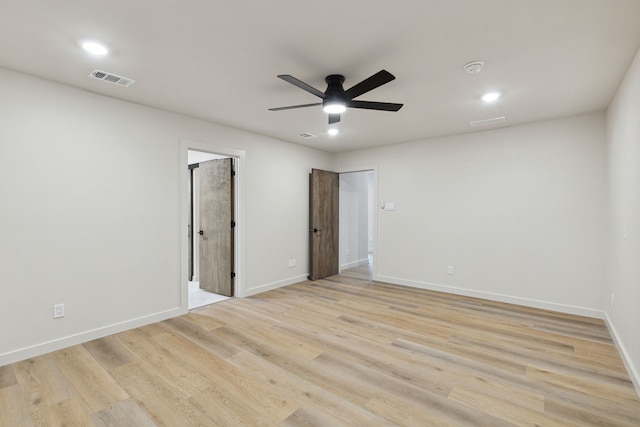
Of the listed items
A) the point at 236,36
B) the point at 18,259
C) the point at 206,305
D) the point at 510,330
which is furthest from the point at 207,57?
the point at 510,330

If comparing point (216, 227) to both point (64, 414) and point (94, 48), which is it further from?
point (64, 414)

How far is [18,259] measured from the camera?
9.04 feet

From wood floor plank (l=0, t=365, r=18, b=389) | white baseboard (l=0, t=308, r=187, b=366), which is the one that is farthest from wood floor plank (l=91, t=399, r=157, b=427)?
white baseboard (l=0, t=308, r=187, b=366)

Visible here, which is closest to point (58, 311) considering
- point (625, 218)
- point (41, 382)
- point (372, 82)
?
point (41, 382)

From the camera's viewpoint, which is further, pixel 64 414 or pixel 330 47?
pixel 330 47

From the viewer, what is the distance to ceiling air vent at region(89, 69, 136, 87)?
2768mm

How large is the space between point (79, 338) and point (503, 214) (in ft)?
17.7

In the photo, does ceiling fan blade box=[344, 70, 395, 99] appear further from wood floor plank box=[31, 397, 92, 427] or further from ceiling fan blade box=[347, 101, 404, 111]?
wood floor plank box=[31, 397, 92, 427]

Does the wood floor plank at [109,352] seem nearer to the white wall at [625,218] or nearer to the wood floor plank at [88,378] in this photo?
the wood floor plank at [88,378]

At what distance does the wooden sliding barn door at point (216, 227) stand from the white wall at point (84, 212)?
0.75 metres

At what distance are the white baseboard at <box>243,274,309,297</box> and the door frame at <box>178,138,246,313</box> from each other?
144 mm

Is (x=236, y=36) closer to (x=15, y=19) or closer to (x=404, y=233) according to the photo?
(x=15, y=19)

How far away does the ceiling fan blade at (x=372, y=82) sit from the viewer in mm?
2223

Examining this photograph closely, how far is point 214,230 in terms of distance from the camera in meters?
5.04
